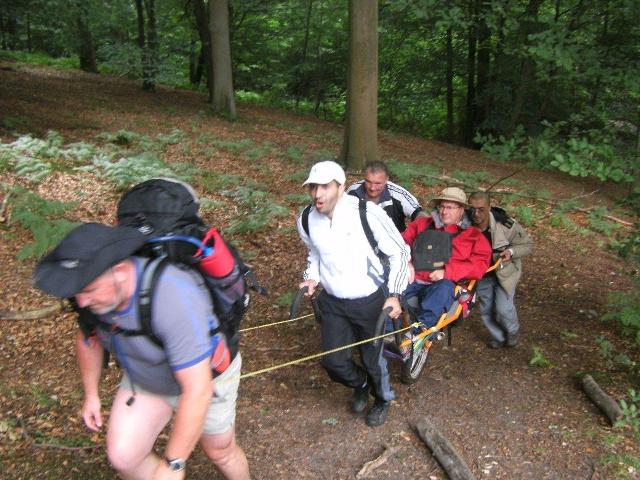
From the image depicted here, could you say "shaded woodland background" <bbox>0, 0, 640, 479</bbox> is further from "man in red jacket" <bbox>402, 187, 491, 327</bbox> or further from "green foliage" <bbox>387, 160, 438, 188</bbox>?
"man in red jacket" <bbox>402, 187, 491, 327</bbox>

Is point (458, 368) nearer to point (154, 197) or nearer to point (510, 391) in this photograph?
point (510, 391)

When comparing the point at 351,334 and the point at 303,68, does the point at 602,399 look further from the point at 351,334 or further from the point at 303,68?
the point at 303,68

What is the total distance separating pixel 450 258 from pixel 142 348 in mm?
3313

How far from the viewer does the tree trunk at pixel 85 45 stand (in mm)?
18141

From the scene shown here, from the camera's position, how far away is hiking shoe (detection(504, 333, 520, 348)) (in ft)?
19.2

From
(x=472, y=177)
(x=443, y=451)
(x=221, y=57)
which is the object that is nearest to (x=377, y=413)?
(x=443, y=451)

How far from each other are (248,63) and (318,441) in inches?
811

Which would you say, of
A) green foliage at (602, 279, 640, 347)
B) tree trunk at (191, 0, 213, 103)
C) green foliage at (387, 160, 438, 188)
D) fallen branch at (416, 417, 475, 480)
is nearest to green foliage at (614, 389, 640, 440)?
green foliage at (602, 279, 640, 347)

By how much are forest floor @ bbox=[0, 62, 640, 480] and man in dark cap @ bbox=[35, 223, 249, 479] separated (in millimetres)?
1376

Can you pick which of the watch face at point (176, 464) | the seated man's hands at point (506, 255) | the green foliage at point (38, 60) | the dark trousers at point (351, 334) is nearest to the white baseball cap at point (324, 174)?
the dark trousers at point (351, 334)

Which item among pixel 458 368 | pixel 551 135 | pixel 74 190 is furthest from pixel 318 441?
pixel 74 190

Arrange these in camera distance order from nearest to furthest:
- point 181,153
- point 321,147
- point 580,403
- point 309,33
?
1. point 580,403
2. point 181,153
3. point 321,147
4. point 309,33

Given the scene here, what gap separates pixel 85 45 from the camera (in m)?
23.3

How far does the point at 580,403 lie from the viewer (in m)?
4.87
